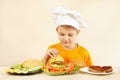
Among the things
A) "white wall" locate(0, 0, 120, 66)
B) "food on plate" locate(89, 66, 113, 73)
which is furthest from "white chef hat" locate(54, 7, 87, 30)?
"white wall" locate(0, 0, 120, 66)

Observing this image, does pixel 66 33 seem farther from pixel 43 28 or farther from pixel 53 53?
pixel 43 28

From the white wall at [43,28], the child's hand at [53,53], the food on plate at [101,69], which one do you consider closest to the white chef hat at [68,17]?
the child's hand at [53,53]

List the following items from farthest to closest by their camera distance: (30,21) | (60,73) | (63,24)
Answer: (30,21) < (63,24) < (60,73)

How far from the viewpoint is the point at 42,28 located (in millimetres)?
1597

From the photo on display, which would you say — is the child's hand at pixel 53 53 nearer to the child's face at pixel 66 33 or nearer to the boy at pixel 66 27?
the boy at pixel 66 27

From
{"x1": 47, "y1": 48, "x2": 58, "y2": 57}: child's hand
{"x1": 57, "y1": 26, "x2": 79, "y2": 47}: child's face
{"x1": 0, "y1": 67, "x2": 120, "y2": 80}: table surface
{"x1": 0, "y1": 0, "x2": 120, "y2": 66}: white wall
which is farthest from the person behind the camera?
{"x1": 0, "y1": 0, "x2": 120, "y2": 66}: white wall

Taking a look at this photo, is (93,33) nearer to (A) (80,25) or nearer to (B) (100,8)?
(B) (100,8)

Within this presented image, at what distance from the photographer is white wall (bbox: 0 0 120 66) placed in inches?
61.7

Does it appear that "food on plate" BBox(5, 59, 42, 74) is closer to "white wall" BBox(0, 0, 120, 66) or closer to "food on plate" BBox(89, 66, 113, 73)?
"food on plate" BBox(89, 66, 113, 73)

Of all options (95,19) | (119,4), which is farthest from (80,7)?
(119,4)

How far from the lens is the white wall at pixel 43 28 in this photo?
157cm

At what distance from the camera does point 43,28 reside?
1.60 metres

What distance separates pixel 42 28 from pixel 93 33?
0.34 meters
